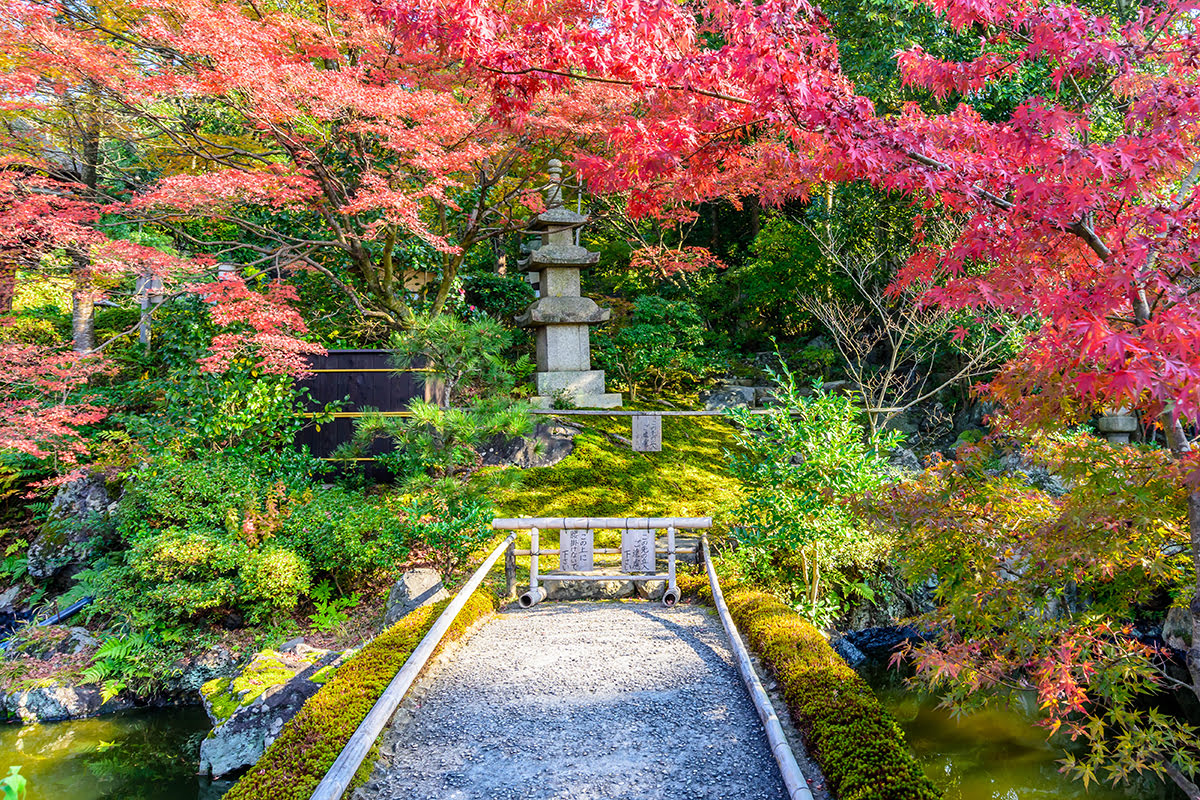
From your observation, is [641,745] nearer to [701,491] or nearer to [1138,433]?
[701,491]

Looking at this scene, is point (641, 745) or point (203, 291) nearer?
point (641, 745)

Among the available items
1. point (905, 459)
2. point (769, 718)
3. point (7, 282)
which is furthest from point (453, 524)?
point (7, 282)

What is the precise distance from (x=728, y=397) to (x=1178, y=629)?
5747mm

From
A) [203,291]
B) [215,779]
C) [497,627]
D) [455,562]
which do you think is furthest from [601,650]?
[203,291]

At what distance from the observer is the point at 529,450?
23.7 feet

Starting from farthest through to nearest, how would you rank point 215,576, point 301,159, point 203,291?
point 301,159 < point 203,291 < point 215,576

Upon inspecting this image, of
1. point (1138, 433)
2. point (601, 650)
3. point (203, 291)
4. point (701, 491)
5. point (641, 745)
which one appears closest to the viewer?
point (641, 745)

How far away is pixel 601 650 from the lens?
3621 millimetres

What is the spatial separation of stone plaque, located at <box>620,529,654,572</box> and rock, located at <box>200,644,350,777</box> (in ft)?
6.61

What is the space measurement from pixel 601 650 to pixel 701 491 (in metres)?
3.62

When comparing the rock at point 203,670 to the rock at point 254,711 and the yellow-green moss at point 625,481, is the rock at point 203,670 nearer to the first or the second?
the rock at point 254,711

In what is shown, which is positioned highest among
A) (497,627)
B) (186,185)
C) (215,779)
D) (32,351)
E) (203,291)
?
(186,185)

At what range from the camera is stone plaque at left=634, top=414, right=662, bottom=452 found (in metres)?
6.78

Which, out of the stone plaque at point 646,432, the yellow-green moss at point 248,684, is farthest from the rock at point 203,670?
the stone plaque at point 646,432
